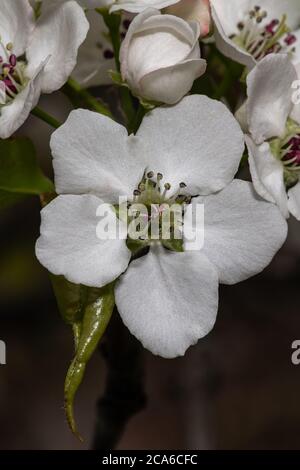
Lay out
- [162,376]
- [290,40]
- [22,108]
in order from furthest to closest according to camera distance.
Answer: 1. [162,376]
2. [290,40]
3. [22,108]

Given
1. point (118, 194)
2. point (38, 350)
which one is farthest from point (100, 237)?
point (38, 350)

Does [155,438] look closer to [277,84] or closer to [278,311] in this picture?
[278,311]

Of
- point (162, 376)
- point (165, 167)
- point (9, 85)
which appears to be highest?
point (9, 85)

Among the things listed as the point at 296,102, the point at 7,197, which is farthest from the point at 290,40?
the point at 7,197

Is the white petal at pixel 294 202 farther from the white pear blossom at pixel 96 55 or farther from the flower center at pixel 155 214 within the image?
the white pear blossom at pixel 96 55

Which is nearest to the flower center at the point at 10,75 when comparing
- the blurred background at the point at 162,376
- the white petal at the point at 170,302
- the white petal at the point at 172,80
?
the white petal at the point at 172,80

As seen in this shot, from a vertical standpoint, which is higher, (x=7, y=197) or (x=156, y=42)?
(x=156, y=42)

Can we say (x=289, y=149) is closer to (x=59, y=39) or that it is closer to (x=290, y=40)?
(x=290, y=40)
